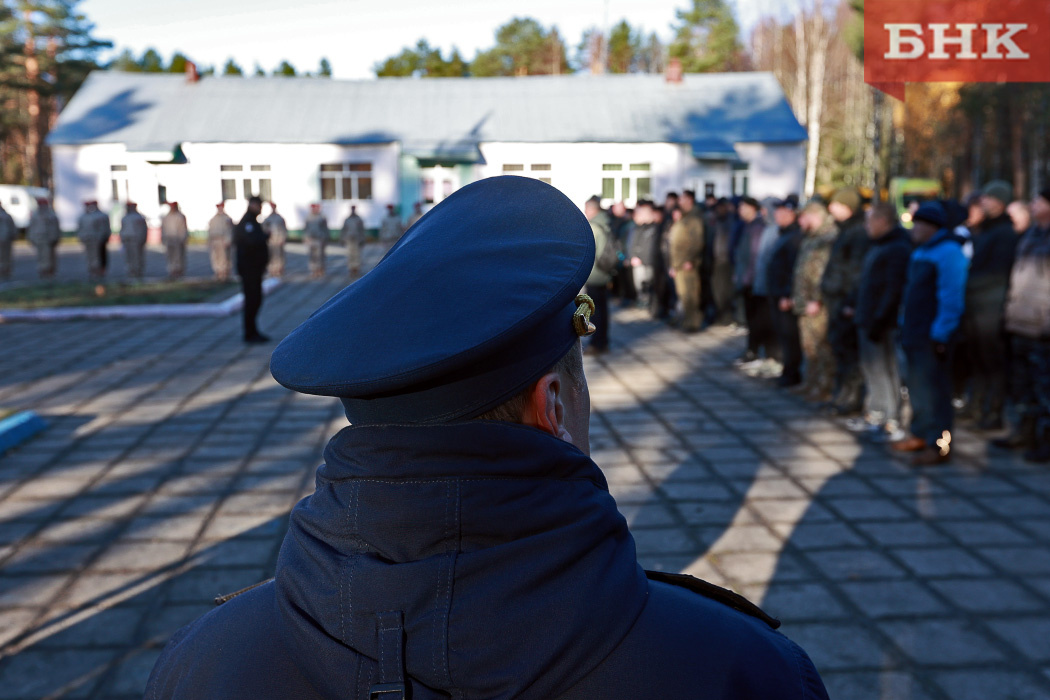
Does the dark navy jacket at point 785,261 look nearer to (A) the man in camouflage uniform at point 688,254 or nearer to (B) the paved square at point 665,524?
(B) the paved square at point 665,524

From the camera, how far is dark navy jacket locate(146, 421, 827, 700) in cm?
96

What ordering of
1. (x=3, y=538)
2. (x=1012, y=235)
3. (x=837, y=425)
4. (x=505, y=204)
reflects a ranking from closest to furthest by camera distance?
(x=505, y=204) → (x=3, y=538) → (x=1012, y=235) → (x=837, y=425)

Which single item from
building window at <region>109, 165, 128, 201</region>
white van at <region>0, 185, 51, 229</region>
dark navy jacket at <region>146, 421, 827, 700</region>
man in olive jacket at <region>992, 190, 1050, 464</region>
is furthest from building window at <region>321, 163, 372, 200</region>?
dark navy jacket at <region>146, 421, 827, 700</region>

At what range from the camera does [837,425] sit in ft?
24.7

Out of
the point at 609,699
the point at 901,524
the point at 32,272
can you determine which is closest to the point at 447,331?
the point at 609,699

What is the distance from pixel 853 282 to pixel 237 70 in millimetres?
57630

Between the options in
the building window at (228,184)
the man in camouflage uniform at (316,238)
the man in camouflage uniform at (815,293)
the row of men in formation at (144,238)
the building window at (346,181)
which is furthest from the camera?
the building window at (346,181)

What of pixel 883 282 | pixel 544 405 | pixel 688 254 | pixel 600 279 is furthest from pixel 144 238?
pixel 544 405

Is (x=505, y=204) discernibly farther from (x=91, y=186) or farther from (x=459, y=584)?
(x=91, y=186)

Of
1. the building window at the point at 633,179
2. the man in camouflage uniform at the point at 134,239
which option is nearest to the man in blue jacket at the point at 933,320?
the man in camouflage uniform at the point at 134,239

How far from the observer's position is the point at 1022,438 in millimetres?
6680

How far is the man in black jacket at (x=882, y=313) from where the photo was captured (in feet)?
21.8

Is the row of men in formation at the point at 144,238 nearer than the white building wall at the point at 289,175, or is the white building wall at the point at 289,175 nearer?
the row of men in formation at the point at 144,238

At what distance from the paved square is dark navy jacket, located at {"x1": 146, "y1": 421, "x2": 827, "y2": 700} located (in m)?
2.81
